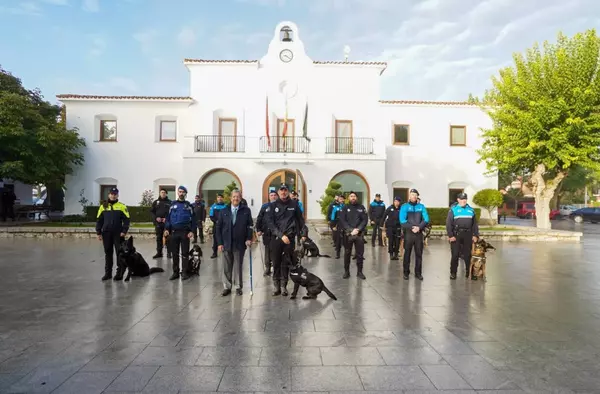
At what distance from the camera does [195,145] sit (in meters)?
22.7

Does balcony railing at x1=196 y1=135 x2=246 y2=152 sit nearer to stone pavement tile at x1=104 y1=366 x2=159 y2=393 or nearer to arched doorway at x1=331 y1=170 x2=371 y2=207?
arched doorway at x1=331 y1=170 x2=371 y2=207

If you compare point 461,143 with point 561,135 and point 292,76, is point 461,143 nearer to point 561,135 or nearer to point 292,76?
point 561,135

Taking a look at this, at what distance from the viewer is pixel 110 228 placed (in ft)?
26.5

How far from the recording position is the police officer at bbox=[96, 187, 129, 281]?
8.05 metres

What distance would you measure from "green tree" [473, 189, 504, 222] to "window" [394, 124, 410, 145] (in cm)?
538

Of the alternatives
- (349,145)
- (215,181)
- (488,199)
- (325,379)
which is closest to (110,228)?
(325,379)

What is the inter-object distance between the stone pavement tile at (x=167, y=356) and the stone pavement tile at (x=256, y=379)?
51 centimetres

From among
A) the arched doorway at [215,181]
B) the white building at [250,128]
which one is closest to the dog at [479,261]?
the white building at [250,128]

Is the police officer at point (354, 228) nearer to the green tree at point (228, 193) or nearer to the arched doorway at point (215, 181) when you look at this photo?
the green tree at point (228, 193)

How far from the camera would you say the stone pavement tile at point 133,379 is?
340 cm

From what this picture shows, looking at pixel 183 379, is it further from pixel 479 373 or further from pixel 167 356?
pixel 479 373

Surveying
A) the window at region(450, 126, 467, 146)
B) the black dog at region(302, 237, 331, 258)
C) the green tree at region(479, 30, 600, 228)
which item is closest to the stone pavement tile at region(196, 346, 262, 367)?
the black dog at region(302, 237, 331, 258)

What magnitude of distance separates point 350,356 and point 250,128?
19862mm

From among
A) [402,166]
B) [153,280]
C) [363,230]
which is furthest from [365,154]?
[153,280]
